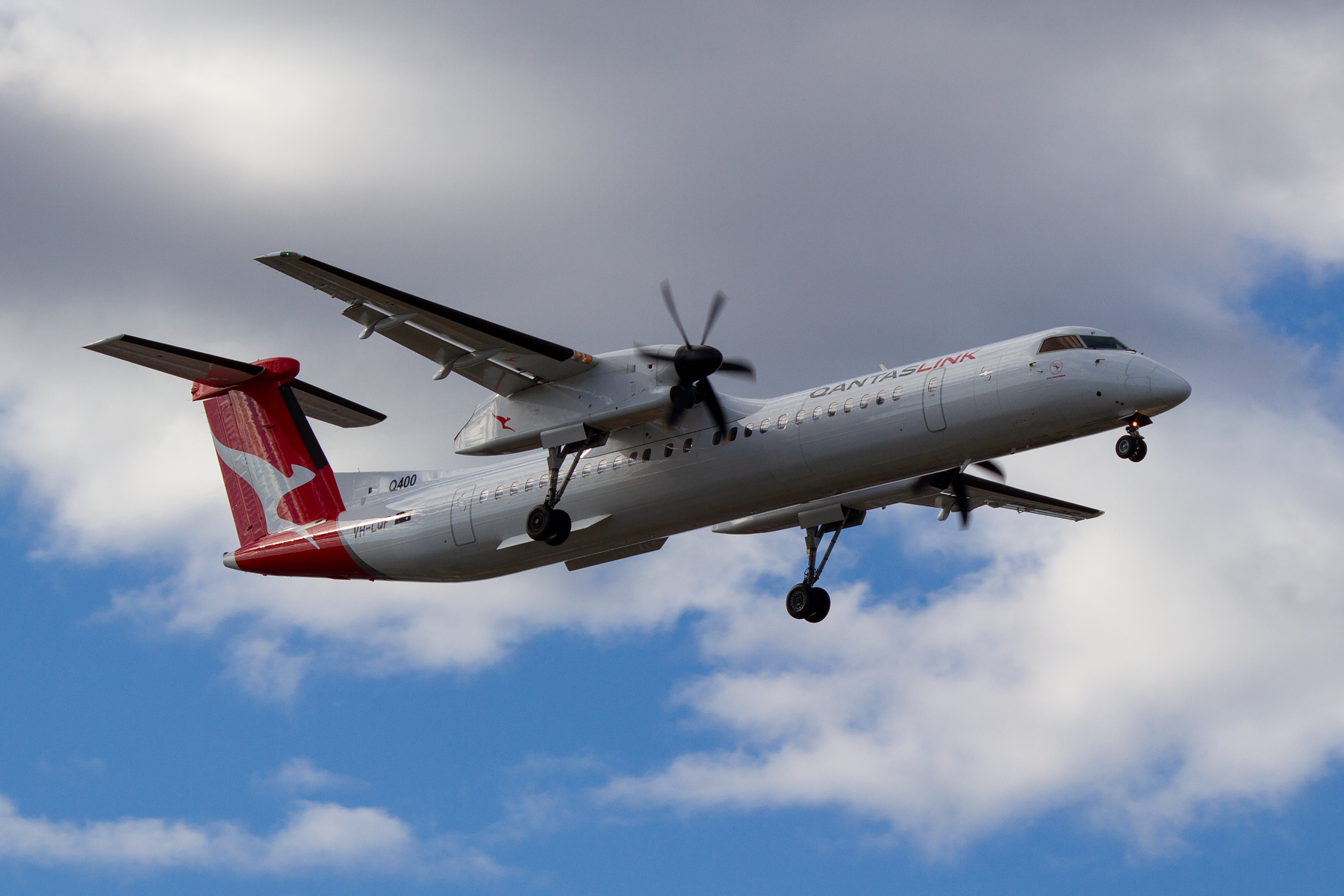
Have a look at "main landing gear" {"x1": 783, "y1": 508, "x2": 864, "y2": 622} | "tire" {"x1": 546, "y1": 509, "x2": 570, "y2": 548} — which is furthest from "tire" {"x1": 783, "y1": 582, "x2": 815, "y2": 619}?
"tire" {"x1": 546, "y1": 509, "x2": 570, "y2": 548}

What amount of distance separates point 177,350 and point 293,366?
3190 mm

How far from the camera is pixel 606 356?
22.6 meters

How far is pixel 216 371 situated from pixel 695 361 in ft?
33.9

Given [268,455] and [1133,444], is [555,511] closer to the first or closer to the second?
[268,455]

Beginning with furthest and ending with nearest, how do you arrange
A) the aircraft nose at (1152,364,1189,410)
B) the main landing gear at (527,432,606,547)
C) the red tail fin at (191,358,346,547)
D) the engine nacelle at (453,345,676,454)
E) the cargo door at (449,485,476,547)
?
1. the red tail fin at (191,358,346,547)
2. the cargo door at (449,485,476,547)
3. the main landing gear at (527,432,606,547)
4. the engine nacelle at (453,345,676,454)
5. the aircraft nose at (1152,364,1189,410)

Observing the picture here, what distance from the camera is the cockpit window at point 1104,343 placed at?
19859 mm

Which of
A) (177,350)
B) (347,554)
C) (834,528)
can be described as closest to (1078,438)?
(834,528)

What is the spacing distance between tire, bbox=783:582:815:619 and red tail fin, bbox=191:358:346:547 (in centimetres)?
865

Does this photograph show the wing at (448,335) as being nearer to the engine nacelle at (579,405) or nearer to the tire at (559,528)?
the engine nacelle at (579,405)

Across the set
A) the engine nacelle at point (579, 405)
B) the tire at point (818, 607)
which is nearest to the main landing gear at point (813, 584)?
the tire at point (818, 607)

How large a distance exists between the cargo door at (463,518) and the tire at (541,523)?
1721 mm

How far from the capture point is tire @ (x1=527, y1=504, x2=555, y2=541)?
2283 cm

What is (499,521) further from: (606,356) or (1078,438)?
(1078,438)

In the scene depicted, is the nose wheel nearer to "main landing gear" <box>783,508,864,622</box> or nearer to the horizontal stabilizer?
"main landing gear" <box>783,508,864,622</box>
